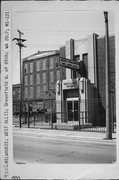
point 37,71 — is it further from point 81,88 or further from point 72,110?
point 81,88

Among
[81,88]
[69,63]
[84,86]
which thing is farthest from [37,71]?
[81,88]

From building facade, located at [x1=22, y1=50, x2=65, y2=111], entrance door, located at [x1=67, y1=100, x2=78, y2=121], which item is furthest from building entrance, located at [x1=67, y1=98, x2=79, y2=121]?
building facade, located at [x1=22, y1=50, x2=65, y2=111]

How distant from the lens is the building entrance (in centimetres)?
696

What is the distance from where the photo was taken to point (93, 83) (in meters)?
7.21

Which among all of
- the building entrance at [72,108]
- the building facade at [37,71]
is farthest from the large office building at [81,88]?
the building facade at [37,71]

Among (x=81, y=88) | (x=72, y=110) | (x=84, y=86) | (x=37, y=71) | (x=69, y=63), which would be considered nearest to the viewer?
(x=37, y=71)

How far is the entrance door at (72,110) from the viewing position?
694 centimetres

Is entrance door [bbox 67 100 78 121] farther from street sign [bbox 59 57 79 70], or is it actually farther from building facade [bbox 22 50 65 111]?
street sign [bbox 59 57 79 70]

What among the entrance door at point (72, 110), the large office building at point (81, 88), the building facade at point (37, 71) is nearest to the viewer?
the building facade at point (37, 71)

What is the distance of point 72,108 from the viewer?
24.2 ft

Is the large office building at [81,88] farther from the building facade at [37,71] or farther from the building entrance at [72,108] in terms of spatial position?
the building facade at [37,71]

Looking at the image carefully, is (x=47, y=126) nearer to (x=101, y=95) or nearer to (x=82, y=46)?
(x=101, y=95)

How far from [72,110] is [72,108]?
0.33 m

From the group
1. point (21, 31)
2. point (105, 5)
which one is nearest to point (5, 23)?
point (21, 31)
